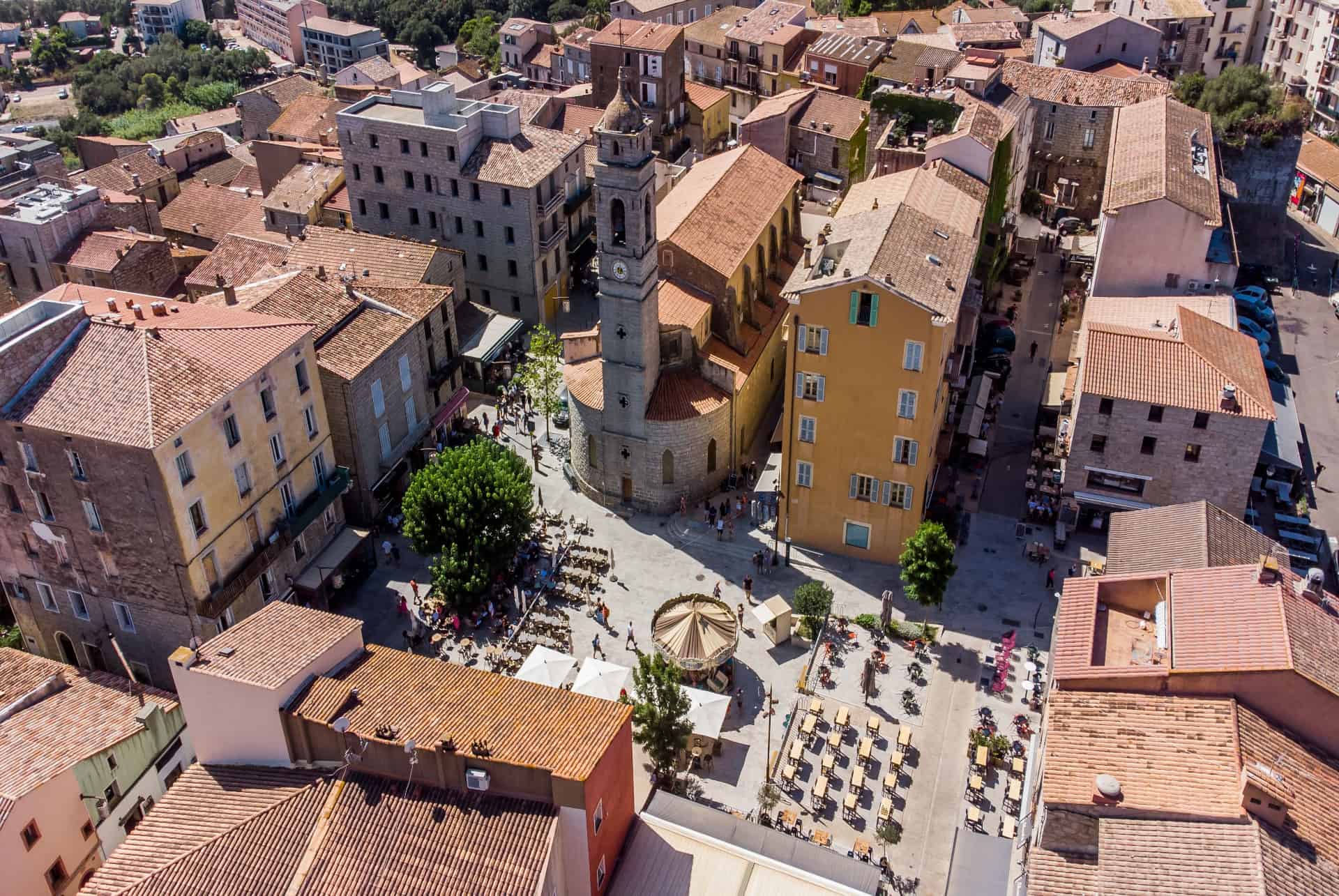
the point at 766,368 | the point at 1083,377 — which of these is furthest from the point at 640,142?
the point at 1083,377

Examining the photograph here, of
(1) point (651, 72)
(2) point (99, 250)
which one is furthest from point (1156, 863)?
(1) point (651, 72)

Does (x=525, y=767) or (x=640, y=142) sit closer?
(x=525, y=767)

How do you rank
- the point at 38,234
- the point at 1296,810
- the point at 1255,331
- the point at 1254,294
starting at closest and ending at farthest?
the point at 1296,810 < the point at 38,234 < the point at 1255,331 < the point at 1254,294

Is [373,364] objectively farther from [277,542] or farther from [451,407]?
[277,542]

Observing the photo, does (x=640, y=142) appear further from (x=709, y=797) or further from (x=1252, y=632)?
(x=1252, y=632)

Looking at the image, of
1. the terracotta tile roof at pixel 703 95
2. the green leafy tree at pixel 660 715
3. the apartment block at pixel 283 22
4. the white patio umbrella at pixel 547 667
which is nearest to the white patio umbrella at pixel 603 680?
the white patio umbrella at pixel 547 667

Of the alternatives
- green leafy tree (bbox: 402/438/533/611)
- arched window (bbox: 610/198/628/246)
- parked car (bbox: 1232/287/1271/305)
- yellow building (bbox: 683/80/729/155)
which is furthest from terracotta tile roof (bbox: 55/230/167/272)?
parked car (bbox: 1232/287/1271/305)

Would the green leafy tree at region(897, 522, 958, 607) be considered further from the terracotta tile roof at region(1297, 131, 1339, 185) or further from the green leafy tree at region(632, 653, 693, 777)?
the terracotta tile roof at region(1297, 131, 1339, 185)
